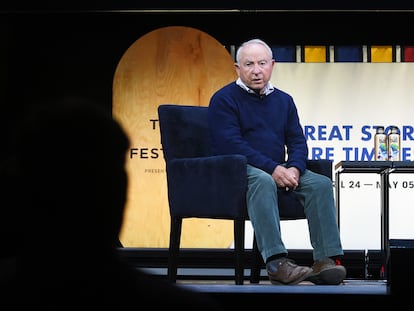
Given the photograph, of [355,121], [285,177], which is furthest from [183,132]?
[355,121]

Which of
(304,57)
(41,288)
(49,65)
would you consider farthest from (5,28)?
(41,288)

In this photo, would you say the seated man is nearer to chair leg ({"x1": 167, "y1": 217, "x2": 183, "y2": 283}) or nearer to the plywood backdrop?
chair leg ({"x1": 167, "y1": 217, "x2": 183, "y2": 283})

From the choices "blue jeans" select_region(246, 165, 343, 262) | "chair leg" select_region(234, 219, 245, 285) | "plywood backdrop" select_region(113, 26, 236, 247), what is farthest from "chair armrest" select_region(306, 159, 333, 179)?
"plywood backdrop" select_region(113, 26, 236, 247)

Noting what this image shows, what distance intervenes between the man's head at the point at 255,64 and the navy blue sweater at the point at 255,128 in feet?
0.17

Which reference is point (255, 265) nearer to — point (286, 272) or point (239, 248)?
point (239, 248)

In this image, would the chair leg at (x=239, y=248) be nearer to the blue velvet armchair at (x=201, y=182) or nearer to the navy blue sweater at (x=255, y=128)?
the blue velvet armchair at (x=201, y=182)

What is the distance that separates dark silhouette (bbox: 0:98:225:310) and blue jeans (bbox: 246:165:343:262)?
2.40 meters

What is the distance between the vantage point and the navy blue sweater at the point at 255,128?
3.70 m

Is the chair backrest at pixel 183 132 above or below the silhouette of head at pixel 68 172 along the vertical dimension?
above

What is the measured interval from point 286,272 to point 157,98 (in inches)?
107

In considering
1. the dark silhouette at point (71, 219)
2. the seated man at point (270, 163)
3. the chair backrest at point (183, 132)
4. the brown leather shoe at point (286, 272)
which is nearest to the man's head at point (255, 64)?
the seated man at point (270, 163)

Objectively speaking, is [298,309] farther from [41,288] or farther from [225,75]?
[225,75]

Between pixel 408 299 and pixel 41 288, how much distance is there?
5.24 feet

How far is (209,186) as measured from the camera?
12.1 ft
